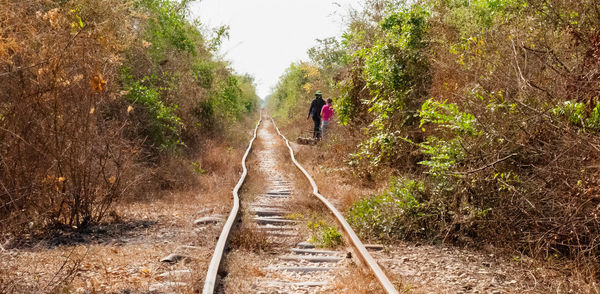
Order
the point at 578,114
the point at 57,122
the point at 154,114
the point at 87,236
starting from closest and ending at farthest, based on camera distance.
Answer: the point at 578,114, the point at 57,122, the point at 87,236, the point at 154,114

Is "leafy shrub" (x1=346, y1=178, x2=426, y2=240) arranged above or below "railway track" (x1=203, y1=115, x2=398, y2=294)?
above

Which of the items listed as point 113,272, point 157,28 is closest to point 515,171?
point 113,272

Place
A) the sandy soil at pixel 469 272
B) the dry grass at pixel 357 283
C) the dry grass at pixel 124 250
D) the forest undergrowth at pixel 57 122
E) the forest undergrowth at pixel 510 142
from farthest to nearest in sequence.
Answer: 1. the forest undergrowth at pixel 57 122
2. the forest undergrowth at pixel 510 142
3. the sandy soil at pixel 469 272
4. the dry grass at pixel 124 250
5. the dry grass at pixel 357 283

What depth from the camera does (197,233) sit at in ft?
22.2

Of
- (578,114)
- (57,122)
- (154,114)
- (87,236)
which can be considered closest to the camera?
(578,114)

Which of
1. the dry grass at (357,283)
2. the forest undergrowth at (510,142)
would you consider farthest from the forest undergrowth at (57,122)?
the forest undergrowth at (510,142)

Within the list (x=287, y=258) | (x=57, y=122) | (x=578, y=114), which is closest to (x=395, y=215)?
(x=287, y=258)

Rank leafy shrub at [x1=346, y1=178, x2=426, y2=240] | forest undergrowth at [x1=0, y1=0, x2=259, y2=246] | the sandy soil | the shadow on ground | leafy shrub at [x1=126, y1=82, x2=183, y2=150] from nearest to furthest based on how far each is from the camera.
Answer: the sandy soil
forest undergrowth at [x1=0, y1=0, x2=259, y2=246]
the shadow on ground
leafy shrub at [x1=346, y1=178, x2=426, y2=240]
leafy shrub at [x1=126, y1=82, x2=183, y2=150]

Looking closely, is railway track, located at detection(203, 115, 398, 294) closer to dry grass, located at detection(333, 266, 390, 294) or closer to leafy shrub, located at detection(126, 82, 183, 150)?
dry grass, located at detection(333, 266, 390, 294)

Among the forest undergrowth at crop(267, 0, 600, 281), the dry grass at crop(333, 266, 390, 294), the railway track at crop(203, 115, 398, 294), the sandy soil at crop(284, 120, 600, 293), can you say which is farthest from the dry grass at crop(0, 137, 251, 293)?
the forest undergrowth at crop(267, 0, 600, 281)

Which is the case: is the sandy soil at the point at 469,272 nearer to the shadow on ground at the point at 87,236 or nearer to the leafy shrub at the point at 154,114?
the shadow on ground at the point at 87,236

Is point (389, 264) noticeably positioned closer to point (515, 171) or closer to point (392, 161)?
point (515, 171)

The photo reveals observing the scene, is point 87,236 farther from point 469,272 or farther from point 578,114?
point 578,114

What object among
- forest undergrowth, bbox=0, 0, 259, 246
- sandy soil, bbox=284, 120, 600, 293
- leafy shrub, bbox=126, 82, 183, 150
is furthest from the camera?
leafy shrub, bbox=126, 82, 183, 150
